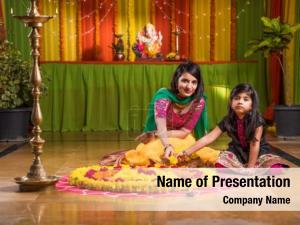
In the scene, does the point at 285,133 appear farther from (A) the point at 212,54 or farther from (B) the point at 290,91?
(A) the point at 212,54

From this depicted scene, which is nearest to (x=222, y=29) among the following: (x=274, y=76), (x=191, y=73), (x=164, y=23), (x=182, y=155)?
(x=164, y=23)

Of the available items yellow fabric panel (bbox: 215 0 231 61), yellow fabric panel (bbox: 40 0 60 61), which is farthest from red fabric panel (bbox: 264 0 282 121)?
yellow fabric panel (bbox: 40 0 60 61)

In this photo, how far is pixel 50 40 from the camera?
8375mm

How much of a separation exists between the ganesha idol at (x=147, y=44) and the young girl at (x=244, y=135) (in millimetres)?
3865

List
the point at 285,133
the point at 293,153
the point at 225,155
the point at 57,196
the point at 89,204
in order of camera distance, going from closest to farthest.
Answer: the point at 89,204, the point at 57,196, the point at 225,155, the point at 293,153, the point at 285,133

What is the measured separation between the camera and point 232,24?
8.45 meters

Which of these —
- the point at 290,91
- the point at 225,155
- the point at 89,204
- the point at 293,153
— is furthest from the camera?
the point at 290,91

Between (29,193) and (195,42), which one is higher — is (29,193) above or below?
below

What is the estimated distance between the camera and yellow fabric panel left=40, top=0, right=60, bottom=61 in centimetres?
834

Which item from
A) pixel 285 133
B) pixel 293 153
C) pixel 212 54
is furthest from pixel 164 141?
pixel 212 54

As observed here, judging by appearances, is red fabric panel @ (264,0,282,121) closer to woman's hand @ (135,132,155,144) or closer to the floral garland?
woman's hand @ (135,132,155,144)

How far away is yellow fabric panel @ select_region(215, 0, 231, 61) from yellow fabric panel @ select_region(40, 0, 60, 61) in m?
2.07

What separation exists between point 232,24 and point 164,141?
4.40 m

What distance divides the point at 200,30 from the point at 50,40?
6.39 ft
